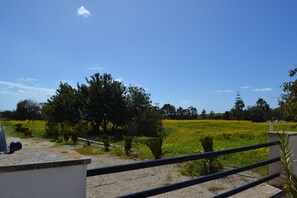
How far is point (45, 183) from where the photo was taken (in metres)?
1.99

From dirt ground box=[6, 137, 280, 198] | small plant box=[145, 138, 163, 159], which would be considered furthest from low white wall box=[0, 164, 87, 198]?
small plant box=[145, 138, 163, 159]

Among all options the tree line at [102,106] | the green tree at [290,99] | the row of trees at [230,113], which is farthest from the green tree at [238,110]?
the green tree at [290,99]

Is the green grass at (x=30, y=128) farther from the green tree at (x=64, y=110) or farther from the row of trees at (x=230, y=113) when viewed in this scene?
the row of trees at (x=230, y=113)

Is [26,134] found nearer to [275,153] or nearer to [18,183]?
[275,153]

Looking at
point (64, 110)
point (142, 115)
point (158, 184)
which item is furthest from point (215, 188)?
point (64, 110)

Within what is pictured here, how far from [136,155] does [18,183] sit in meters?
12.2

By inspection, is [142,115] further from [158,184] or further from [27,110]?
[27,110]

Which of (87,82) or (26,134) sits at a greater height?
(87,82)

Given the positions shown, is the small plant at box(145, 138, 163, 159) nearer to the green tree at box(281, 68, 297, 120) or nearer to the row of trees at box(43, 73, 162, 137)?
the green tree at box(281, 68, 297, 120)

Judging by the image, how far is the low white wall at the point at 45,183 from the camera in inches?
72.3

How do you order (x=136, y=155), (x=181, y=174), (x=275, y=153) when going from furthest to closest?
(x=136, y=155) < (x=181, y=174) < (x=275, y=153)

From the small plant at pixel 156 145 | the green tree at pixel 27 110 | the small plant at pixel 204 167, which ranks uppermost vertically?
the green tree at pixel 27 110

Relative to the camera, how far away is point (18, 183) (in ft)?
6.13

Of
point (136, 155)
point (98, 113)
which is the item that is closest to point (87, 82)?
point (98, 113)
